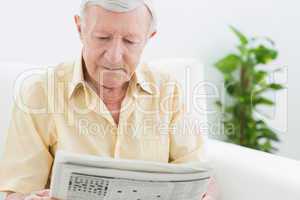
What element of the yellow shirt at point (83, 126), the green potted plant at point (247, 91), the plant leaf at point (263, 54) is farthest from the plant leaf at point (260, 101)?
the yellow shirt at point (83, 126)

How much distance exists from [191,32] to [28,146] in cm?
153

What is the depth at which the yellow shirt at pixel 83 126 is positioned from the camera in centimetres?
123

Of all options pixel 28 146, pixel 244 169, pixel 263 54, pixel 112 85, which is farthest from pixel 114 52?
pixel 263 54

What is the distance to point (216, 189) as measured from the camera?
140cm

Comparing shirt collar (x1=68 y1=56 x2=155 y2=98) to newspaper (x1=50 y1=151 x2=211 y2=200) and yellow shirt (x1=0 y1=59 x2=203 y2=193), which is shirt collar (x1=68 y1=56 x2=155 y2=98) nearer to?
yellow shirt (x1=0 y1=59 x2=203 y2=193)

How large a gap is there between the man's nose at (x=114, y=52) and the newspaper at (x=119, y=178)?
0.35 m

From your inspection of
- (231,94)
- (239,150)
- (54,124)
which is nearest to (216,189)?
(239,150)

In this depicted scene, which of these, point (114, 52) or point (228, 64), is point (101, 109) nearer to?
point (114, 52)

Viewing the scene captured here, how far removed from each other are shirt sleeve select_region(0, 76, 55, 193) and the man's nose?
0.71 feet

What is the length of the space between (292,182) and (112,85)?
552 mm

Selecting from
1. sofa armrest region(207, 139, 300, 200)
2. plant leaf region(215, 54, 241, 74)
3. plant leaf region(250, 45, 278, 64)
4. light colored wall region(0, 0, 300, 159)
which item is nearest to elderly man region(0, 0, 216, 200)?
sofa armrest region(207, 139, 300, 200)

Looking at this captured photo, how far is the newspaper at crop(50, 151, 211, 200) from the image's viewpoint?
36.8 inches

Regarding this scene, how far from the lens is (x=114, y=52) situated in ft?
3.94

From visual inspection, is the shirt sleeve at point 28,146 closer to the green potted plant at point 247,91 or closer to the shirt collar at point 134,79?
the shirt collar at point 134,79
